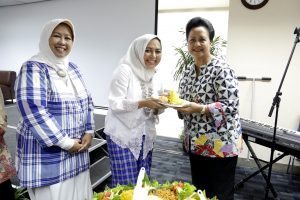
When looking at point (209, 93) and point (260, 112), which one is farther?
point (260, 112)

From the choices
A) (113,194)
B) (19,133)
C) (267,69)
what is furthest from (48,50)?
(267,69)

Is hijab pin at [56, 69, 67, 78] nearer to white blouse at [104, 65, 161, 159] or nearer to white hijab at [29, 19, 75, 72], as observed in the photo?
white hijab at [29, 19, 75, 72]

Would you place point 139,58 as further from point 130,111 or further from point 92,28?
point 92,28

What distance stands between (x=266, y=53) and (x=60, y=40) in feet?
8.90

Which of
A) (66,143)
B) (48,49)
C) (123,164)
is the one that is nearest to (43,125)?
(66,143)

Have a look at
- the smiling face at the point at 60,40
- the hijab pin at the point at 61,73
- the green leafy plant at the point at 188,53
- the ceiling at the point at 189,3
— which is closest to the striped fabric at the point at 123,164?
the hijab pin at the point at 61,73

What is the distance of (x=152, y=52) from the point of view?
151cm

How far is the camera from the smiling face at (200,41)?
4.42 ft

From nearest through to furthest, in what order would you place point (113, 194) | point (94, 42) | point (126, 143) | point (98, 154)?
point (113, 194), point (126, 143), point (98, 154), point (94, 42)

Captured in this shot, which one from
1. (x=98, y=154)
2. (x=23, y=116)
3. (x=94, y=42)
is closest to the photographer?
(x=23, y=116)

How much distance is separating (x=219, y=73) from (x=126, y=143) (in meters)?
0.72

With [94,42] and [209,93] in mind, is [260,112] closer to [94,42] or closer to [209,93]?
[209,93]

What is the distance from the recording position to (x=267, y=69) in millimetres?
3094

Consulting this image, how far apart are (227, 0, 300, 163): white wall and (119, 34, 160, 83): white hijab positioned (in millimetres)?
2091
